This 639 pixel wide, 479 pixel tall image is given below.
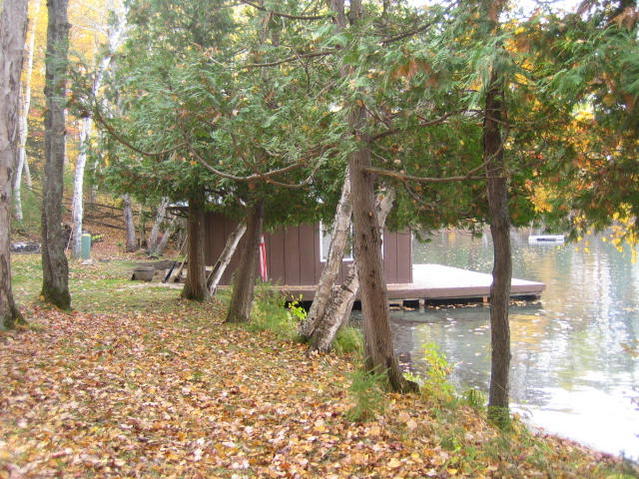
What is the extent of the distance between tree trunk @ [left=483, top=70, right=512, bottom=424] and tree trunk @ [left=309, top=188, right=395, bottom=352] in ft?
10.7

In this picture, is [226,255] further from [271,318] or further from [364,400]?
[364,400]

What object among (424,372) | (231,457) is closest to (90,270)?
(424,372)

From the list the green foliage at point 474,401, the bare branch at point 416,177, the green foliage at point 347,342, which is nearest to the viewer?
the bare branch at point 416,177

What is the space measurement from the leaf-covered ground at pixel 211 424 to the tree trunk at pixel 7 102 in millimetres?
973

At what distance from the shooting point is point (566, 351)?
476 inches

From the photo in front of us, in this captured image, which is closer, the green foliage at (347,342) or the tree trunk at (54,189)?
the tree trunk at (54,189)

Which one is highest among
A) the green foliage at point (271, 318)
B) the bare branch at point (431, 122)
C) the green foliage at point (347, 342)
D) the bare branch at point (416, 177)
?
the bare branch at point (431, 122)

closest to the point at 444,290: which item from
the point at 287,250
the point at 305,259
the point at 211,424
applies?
the point at 305,259

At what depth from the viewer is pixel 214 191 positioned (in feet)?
33.8

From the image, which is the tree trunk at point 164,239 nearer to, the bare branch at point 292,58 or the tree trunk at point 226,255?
the tree trunk at point 226,255

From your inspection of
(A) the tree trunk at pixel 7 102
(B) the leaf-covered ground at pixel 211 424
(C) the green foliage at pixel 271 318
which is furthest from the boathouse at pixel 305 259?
(A) the tree trunk at pixel 7 102

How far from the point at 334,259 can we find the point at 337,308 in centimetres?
77

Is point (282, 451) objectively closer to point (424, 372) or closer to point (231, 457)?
point (231, 457)

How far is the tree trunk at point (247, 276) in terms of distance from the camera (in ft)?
32.9
